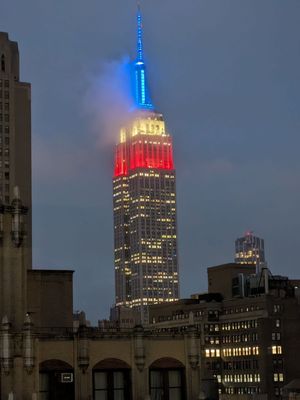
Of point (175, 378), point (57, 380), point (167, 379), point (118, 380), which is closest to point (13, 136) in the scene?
point (175, 378)

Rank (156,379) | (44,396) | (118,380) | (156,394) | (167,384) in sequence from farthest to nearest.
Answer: (167,384), (156,379), (156,394), (118,380), (44,396)

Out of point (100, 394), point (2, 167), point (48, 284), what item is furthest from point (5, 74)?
point (100, 394)

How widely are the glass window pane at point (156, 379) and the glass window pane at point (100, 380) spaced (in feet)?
13.2

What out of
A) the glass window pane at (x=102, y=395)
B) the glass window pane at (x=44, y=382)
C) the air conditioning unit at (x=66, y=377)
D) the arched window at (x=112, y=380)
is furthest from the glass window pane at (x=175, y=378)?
the glass window pane at (x=44, y=382)

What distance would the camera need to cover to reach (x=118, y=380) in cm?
7450

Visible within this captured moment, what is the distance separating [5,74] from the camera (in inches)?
7805

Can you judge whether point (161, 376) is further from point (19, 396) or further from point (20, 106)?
point (20, 106)

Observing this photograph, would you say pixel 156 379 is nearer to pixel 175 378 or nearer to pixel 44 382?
pixel 175 378

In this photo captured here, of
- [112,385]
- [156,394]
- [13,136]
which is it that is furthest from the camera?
[13,136]

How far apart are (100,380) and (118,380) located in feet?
4.85

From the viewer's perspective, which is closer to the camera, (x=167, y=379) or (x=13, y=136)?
(x=167, y=379)

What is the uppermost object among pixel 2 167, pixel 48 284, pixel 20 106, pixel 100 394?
pixel 20 106

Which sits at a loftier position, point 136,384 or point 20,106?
point 20,106

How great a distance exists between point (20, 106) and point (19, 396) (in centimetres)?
13565
